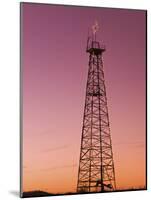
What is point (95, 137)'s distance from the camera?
7.18ft

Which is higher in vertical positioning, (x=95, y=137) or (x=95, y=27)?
(x=95, y=27)

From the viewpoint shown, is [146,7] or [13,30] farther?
[146,7]

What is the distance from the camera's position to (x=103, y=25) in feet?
7.23

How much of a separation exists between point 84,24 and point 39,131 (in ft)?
1.51

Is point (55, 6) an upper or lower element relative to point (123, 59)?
upper

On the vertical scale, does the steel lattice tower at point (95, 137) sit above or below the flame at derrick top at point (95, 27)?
below

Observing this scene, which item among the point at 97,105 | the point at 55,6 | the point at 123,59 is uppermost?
the point at 55,6

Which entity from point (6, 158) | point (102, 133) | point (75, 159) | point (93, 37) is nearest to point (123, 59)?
point (93, 37)

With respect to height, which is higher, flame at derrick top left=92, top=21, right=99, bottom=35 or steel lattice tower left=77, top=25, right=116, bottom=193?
flame at derrick top left=92, top=21, right=99, bottom=35

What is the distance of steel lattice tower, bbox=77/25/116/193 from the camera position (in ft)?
7.13

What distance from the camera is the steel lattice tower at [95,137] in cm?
217

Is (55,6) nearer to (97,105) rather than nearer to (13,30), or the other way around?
(13,30)

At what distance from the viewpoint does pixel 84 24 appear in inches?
85.6

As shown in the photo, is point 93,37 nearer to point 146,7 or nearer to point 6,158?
point 146,7
